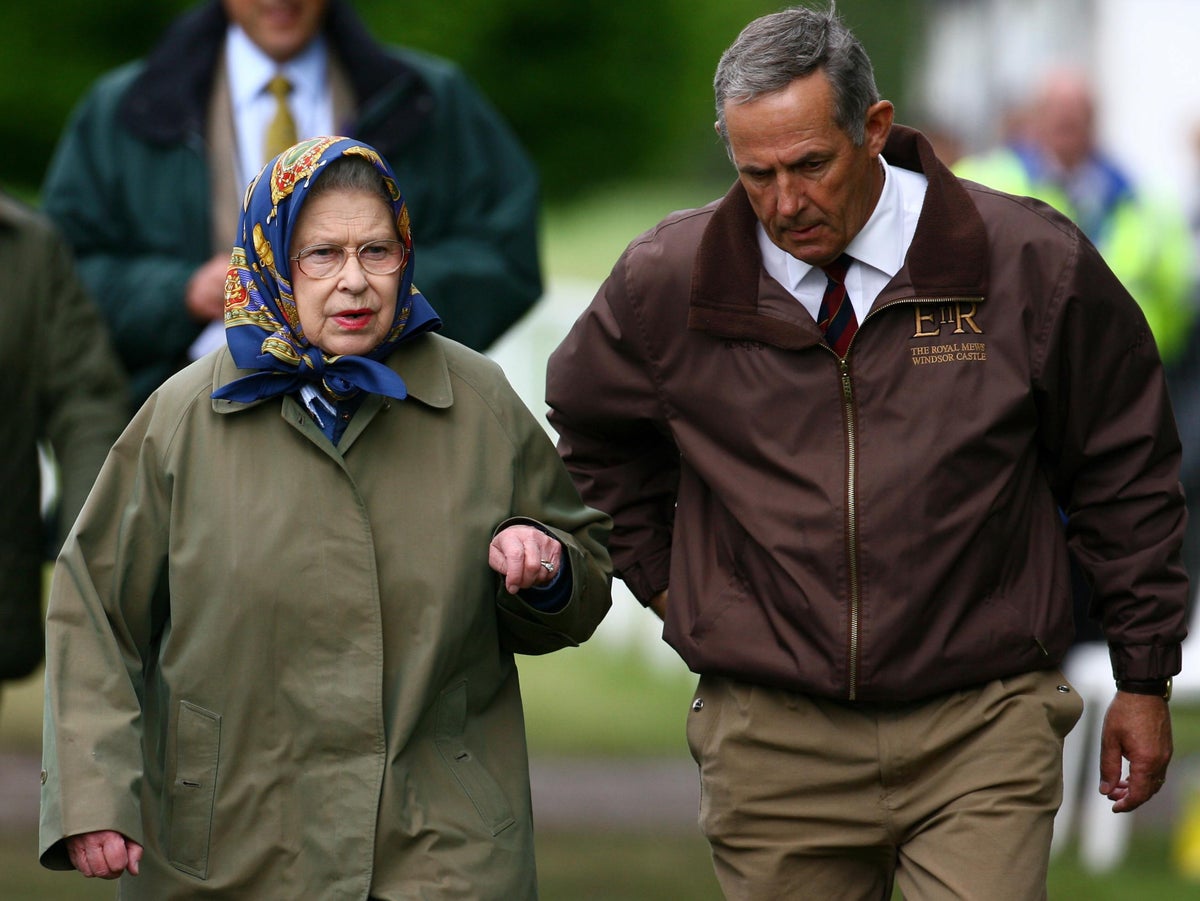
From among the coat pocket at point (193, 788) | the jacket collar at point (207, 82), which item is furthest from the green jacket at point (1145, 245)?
the coat pocket at point (193, 788)

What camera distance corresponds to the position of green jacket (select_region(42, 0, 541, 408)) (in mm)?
6344

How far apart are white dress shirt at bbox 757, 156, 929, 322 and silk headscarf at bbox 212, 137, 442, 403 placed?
721 mm

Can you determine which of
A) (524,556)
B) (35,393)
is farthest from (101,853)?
(35,393)

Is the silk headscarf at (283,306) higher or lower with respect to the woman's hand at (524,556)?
higher

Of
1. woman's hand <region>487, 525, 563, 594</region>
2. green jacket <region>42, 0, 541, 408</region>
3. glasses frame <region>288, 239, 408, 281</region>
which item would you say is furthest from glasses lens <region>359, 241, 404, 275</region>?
green jacket <region>42, 0, 541, 408</region>

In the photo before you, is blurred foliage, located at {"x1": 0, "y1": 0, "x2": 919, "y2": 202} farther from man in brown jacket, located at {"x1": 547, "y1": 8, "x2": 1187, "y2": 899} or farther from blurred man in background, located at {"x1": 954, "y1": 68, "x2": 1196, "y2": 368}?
man in brown jacket, located at {"x1": 547, "y1": 8, "x2": 1187, "y2": 899}

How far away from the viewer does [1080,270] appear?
15.0 feet

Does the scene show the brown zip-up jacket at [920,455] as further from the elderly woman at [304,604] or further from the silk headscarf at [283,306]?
the silk headscarf at [283,306]

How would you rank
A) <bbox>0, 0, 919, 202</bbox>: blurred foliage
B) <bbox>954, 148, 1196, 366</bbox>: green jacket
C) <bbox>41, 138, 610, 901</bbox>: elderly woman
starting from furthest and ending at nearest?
<bbox>0, 0, 919, 202</bbox>: blurred foliage, <bbox>954, 148, 1196, 366</bbox>: green jacket, <bbox>41, 138, 610, 901</bbox>: elderly woman

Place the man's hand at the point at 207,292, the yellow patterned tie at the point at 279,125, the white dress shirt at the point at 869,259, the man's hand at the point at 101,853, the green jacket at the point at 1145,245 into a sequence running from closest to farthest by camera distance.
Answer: the man's hand at the point at 101,853 < the white dress shirt at the point at 869,259 < the man's hand at the point at 207,292 < the yellow patterned tie at the point at 279,125 < the green jacket at the point at 1145,245

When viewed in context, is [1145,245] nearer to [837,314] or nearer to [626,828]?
[626,828]

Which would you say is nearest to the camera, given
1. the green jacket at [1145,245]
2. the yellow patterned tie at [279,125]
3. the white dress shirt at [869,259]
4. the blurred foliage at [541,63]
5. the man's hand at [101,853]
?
the man's hand at [101,853]

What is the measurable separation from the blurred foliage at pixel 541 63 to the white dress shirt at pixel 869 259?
10458 millimetres

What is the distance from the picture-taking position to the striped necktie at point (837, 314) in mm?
4547
